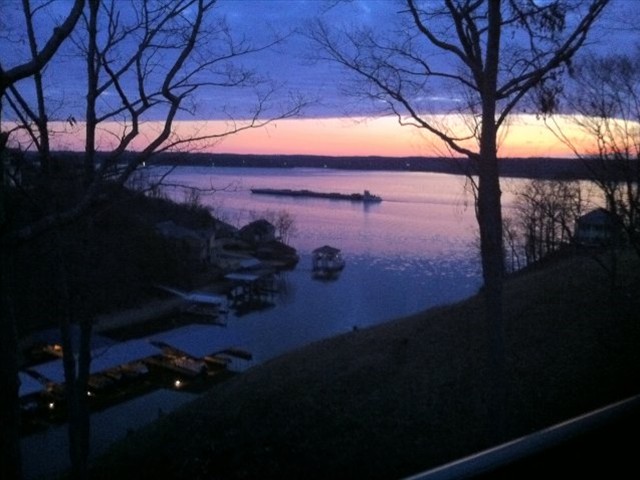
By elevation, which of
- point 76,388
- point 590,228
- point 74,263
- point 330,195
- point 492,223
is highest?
point 492,223

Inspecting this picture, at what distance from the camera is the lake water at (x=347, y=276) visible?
1293 cm

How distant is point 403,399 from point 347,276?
60.1ft

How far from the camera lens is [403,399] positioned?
8.34 meters

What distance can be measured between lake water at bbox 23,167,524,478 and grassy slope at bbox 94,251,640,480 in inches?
93.7

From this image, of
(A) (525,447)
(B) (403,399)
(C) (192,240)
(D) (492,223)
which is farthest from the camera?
(C) (192,240)

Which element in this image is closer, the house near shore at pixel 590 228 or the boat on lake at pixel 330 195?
the house near shore at pixel 590 228

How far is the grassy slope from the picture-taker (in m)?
6.73

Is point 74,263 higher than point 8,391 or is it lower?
higher

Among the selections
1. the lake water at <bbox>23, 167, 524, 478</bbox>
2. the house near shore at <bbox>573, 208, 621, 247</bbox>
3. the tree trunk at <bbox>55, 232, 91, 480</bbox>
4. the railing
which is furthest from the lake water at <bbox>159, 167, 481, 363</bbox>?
the railing

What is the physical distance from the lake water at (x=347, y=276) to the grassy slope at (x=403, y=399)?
2380 mm

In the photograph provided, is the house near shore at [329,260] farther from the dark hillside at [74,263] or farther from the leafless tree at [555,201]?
the dark hillside at [74,263]

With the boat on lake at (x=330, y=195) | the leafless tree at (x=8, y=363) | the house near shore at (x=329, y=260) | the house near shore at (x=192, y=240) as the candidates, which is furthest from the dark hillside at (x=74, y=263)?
the boat on lake at (x=330, y=195)

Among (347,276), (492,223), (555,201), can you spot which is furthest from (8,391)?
(347,276)

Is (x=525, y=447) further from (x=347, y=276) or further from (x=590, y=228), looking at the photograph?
(x=347, y=276)
